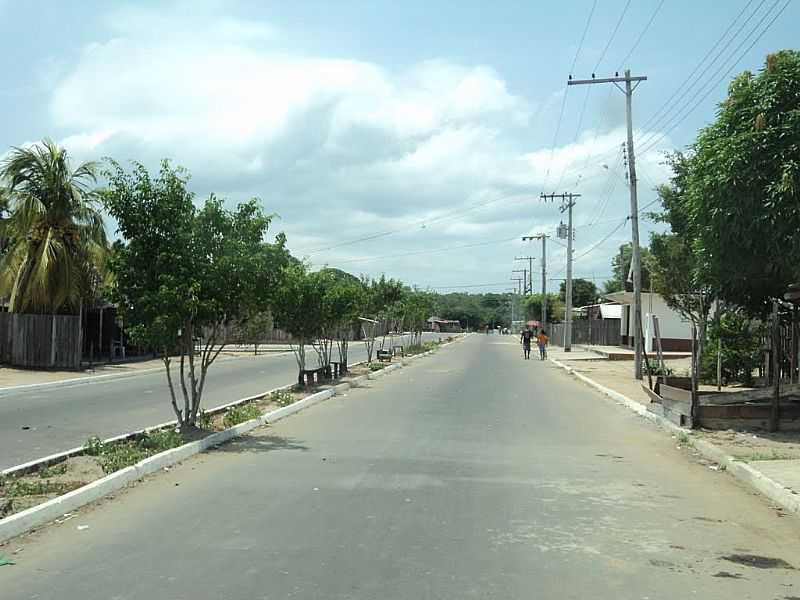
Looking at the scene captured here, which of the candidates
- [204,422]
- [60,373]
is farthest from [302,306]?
[60,373]

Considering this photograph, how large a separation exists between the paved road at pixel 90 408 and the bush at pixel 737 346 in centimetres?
1292

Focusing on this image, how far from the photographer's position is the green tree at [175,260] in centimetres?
1235

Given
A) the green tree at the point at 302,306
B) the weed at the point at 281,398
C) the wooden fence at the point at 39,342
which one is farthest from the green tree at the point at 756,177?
the wooden fence at the point at 39,342

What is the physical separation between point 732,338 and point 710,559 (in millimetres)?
18145

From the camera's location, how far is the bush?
75.5 feet

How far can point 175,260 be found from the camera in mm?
12523

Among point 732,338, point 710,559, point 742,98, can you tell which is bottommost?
point 710,559

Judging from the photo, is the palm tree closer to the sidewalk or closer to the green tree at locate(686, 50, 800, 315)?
the sidewalk


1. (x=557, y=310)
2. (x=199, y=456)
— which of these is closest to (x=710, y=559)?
(x=199, y=456)

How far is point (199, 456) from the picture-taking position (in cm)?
1143

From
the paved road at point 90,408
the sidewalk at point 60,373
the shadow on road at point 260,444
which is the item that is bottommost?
the shadow on road at point 260,444

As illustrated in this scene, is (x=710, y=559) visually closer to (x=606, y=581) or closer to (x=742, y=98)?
(x=606, y=581)

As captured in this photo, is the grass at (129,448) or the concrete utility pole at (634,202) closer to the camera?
the grass at (129,448)

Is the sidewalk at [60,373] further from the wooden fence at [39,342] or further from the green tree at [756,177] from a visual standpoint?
the green tree at [756,177]
